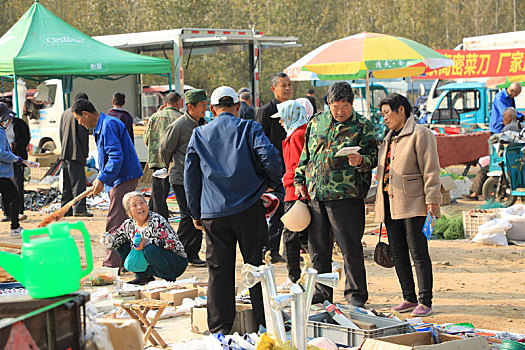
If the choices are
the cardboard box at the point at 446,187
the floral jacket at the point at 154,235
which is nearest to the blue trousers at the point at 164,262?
the floral jacket at the point at 154,235

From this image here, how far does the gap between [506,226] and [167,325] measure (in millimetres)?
5240

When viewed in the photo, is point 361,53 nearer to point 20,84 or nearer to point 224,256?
point 224,256

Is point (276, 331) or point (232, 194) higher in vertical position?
point (232, 194)

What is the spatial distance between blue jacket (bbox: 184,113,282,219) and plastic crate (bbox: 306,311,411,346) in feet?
3.11

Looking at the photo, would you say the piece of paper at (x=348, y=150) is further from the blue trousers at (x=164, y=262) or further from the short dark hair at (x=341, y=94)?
the blue trousers at (x=164, y=262)

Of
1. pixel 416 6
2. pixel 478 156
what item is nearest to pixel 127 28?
pixel 416 6

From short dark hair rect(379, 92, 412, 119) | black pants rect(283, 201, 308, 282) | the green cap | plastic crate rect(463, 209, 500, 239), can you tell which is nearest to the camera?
short dark hair rect(379, 92, 412, 119)

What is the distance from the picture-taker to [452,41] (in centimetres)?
5106

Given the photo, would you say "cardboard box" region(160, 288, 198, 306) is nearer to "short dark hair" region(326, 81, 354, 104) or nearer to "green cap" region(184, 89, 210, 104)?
"green cap" region(184, 89, 210, 104)

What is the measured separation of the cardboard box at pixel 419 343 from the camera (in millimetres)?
4375

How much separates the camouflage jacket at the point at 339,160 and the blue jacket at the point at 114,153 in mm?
2313

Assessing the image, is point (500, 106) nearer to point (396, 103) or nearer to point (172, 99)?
point (172, 99)

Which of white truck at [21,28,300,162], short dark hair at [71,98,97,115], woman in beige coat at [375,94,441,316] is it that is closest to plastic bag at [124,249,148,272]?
short dark hair at [71,98,97,115]

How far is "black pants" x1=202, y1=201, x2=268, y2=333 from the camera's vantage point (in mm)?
5324
